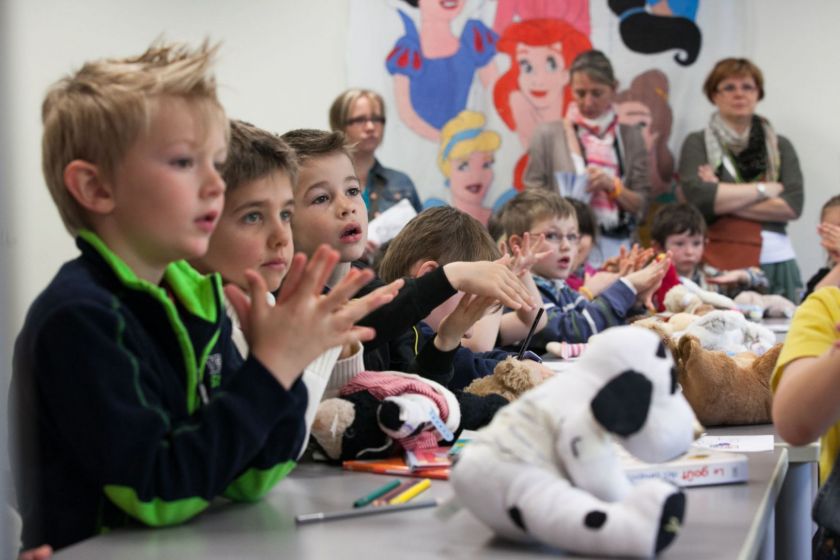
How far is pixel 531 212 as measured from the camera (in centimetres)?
309

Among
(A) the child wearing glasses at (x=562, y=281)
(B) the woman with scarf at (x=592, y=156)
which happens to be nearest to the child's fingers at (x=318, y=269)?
(A) the child wearing glasses at (x=562, y=281)

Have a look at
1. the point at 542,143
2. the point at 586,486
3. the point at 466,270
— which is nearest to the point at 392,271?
the point at 466,270

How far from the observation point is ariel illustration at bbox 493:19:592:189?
540 cm

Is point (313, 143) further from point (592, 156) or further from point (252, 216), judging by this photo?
point (592, 156)

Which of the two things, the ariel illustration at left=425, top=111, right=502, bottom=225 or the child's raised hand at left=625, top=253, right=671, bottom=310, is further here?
the ariel illustration at left=425, top=111, right=502, bottom=225

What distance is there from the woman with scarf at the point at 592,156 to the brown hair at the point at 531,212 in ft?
5.48

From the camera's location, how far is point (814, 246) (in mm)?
5234

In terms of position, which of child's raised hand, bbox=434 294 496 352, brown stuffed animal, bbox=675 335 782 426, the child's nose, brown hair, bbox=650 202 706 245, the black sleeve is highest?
the child's nose

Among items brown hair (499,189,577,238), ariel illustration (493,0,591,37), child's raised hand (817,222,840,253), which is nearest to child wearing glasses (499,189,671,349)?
brown hair (499,189,577,238)

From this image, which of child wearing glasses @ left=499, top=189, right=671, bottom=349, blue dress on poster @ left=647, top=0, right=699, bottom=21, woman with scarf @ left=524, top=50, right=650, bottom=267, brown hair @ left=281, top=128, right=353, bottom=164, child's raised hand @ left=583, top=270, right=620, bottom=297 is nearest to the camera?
brown hair @ left=281, top=128, right=353, bottom=164

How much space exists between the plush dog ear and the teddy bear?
41cm

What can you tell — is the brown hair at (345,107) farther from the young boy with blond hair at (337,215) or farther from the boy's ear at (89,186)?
the boy's ear at (89,186)

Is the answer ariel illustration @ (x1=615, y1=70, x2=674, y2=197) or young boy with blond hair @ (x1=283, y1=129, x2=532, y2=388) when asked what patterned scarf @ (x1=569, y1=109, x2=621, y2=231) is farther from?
young boy with blond hair @ (x1=283, y1=129, x2=532, y2=388)

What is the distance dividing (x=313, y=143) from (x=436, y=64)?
370cm
